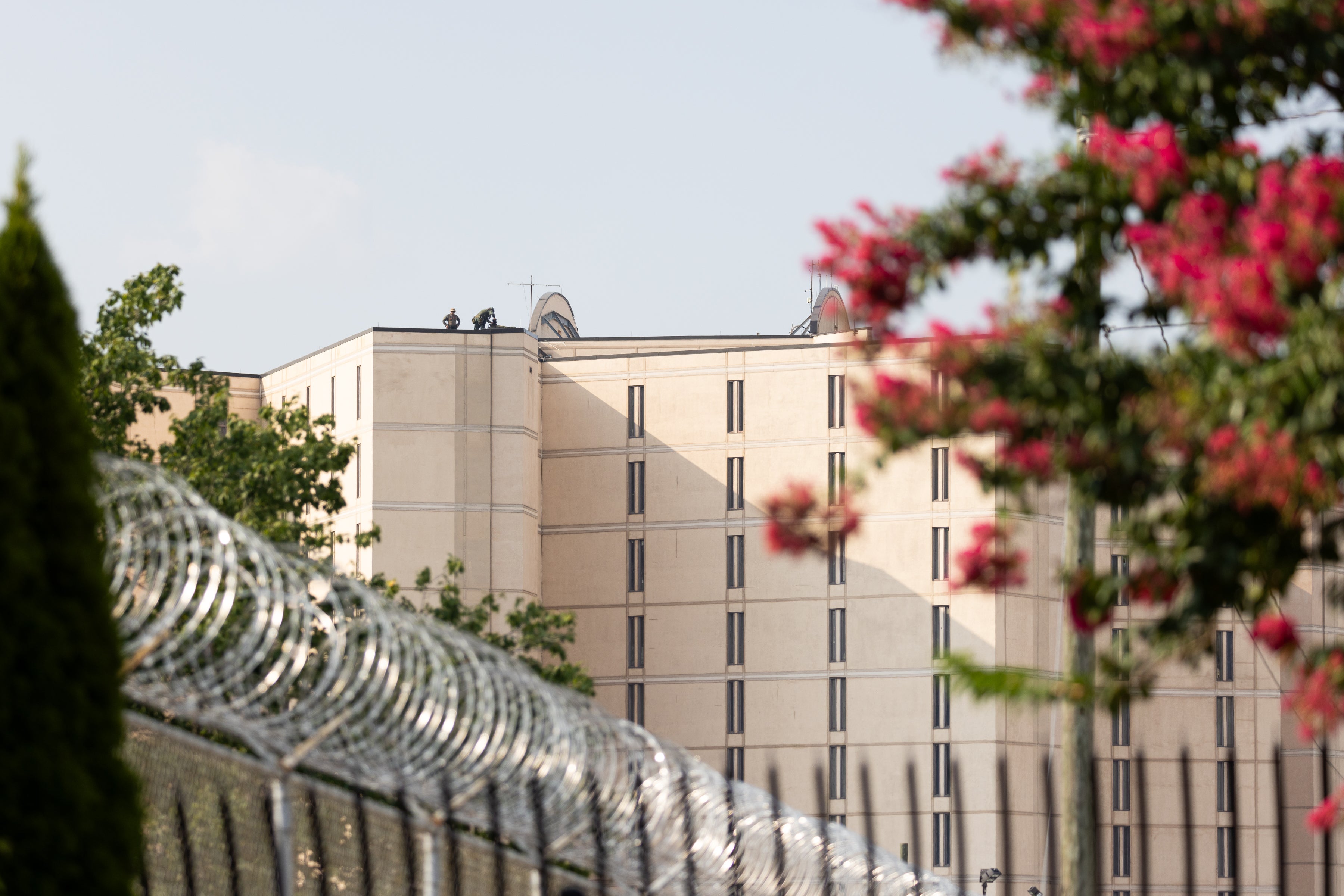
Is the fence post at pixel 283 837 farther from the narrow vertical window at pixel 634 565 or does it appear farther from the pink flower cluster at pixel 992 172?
the narrow vertical window at pixel 634 565

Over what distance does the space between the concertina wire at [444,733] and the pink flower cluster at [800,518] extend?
4030 millimetres

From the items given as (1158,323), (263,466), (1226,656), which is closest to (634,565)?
(1226,656)

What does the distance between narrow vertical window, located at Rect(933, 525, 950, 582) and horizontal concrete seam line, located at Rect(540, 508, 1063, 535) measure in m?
0.35

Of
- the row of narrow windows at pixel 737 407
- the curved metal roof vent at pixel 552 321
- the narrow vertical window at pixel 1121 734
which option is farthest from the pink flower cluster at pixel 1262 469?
the curved metal roof vent at pixel 552 321

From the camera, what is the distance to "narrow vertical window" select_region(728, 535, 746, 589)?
63.5 meters

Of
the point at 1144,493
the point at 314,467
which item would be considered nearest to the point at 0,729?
the point at 1144,493

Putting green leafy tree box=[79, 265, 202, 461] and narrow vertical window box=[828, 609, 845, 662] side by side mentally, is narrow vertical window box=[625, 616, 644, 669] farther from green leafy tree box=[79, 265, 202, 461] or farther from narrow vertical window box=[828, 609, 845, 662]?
green leafy tree box=[79, 265, 202, 461]

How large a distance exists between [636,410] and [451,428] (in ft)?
21.4

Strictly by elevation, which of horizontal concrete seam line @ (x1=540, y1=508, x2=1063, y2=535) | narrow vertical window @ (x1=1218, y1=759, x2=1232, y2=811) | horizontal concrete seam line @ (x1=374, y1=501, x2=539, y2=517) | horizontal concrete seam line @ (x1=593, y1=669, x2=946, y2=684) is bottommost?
narrow vertical window @ (x1=1218, y1=759, x2=1232, y2=811)

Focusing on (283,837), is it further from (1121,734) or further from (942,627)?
(1121,734)

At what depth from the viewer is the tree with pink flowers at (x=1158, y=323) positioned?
6895 millimetres

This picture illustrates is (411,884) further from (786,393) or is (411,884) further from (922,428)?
(786,393)

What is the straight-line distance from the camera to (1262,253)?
6.88 m

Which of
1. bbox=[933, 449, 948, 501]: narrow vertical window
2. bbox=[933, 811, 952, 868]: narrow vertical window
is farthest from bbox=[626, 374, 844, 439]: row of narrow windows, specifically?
bbox=[933, 811, 952, 868]: narrow vertical window
